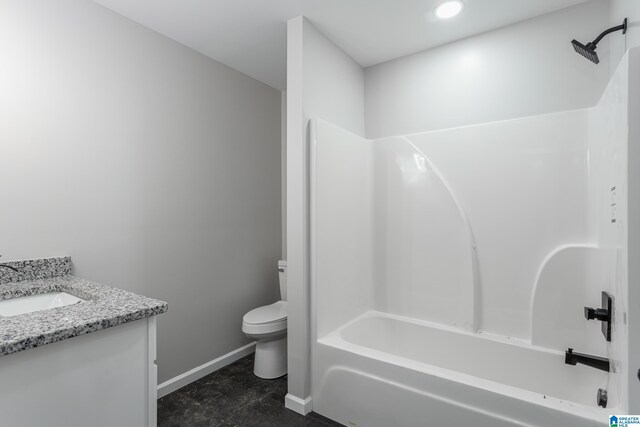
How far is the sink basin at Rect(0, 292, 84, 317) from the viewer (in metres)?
1.42

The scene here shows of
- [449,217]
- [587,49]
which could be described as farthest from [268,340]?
[587,49]

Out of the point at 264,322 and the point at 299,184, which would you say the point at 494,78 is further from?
the point at 264,322

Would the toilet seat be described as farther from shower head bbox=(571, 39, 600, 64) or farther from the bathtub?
shower head bbox=(571, 39, 600, 64)

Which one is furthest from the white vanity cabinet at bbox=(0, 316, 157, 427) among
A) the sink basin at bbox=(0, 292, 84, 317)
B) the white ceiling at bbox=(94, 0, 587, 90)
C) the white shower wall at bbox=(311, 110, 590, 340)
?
the white ceiling at bbox=(94, 0, 587, 90)

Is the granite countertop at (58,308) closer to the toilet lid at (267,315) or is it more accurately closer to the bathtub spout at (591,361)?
the toilet lid at (267,315)

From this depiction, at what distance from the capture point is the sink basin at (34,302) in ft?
4.66

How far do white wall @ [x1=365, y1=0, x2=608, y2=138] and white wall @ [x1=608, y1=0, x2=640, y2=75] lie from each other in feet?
0.31

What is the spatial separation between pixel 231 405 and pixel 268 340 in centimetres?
49

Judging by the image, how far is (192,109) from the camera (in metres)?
2.48

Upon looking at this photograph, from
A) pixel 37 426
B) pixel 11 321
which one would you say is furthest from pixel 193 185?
pixel 37 426

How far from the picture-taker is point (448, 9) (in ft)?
6.60

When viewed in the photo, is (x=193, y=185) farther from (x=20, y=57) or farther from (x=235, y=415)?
(x=235, y=415)

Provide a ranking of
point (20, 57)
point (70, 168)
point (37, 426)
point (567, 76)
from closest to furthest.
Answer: point (37, 426) < point (20, 57) < point (70, 168) < point (567, 76)

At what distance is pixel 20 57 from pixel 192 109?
100cm
